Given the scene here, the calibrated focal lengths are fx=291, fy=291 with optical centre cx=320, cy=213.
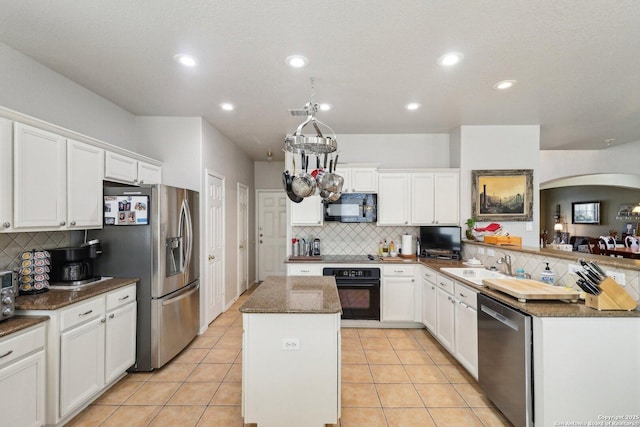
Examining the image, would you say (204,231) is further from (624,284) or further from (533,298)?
(624,284)

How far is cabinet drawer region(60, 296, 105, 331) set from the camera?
79.1 inches

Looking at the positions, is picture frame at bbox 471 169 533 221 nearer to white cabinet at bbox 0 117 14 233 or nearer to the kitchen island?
the kitchen island

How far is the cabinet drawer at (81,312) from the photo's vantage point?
2.01m

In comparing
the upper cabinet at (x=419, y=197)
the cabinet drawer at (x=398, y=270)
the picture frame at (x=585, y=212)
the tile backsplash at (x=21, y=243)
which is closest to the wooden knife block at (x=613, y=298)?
the cabinet drawer at (x=398, y=270)

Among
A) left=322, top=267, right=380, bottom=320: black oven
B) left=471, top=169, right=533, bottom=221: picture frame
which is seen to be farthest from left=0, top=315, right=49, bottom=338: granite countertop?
left=471, top=169, right=533, bottom=221: picture frame

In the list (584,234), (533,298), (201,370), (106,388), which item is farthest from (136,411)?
(584,234)

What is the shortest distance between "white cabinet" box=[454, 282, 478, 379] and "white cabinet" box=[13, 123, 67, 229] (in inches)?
135

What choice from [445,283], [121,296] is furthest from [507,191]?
[121,296]

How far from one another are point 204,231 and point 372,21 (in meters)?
3.03

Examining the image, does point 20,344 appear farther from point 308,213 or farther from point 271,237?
point 271,237

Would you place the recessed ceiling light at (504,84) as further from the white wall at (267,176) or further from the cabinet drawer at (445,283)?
the white wall at (267,176)

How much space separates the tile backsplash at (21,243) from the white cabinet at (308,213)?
250 centimetres

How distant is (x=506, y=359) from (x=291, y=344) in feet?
4.92

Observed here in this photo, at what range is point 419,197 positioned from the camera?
4102 mm
